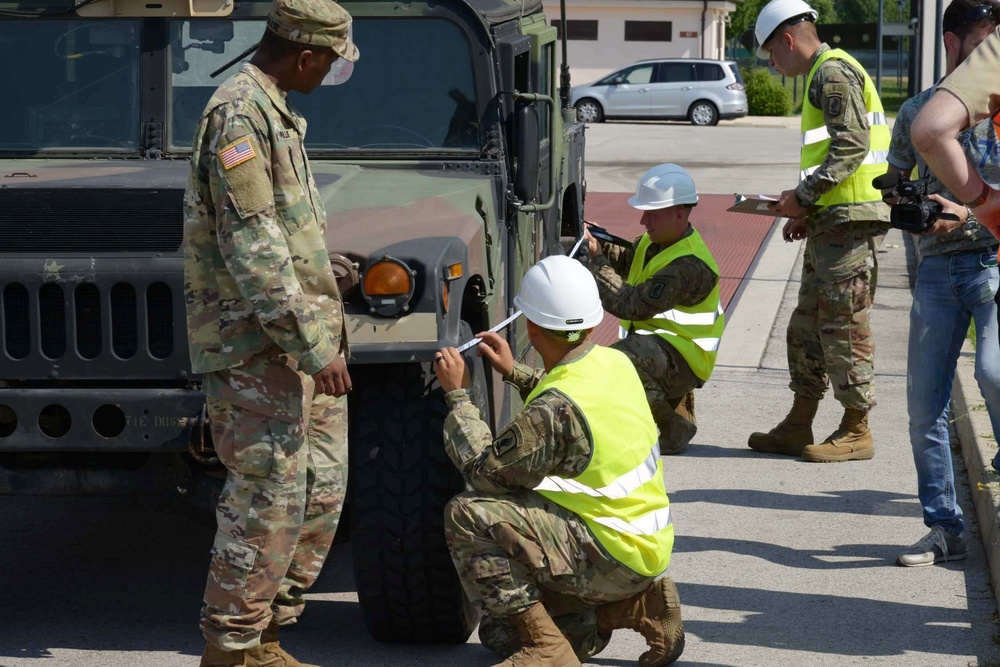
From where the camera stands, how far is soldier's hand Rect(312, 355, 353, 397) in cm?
356

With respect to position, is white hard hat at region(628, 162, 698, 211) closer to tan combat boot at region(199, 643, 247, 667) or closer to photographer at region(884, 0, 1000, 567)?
photographer at region(884, 0, 1000, 567)

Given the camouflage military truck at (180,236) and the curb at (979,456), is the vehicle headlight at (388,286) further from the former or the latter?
the curb at (979,456)

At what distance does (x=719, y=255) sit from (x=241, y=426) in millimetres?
9503

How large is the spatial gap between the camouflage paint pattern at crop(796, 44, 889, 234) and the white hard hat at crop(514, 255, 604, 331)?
90.6 inches

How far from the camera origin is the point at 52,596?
189 inches

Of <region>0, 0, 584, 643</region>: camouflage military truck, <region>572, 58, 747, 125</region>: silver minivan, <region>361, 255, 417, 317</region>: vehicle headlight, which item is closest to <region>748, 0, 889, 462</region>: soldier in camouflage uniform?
<region>0, 0, 584, 643</region>: camouflage military truck

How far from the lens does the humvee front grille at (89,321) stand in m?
4.00

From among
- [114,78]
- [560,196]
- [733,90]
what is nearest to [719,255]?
[560,196]

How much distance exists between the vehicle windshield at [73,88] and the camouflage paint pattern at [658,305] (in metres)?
2.14

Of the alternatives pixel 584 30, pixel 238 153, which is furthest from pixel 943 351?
pixel 584 30

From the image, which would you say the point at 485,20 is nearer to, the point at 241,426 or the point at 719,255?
the point at 241,426

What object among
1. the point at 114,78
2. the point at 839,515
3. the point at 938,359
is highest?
the point at 114,78

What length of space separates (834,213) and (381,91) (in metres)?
2.14

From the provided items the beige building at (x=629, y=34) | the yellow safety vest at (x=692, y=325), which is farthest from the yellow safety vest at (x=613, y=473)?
the beige building at (x=629, y=34)
